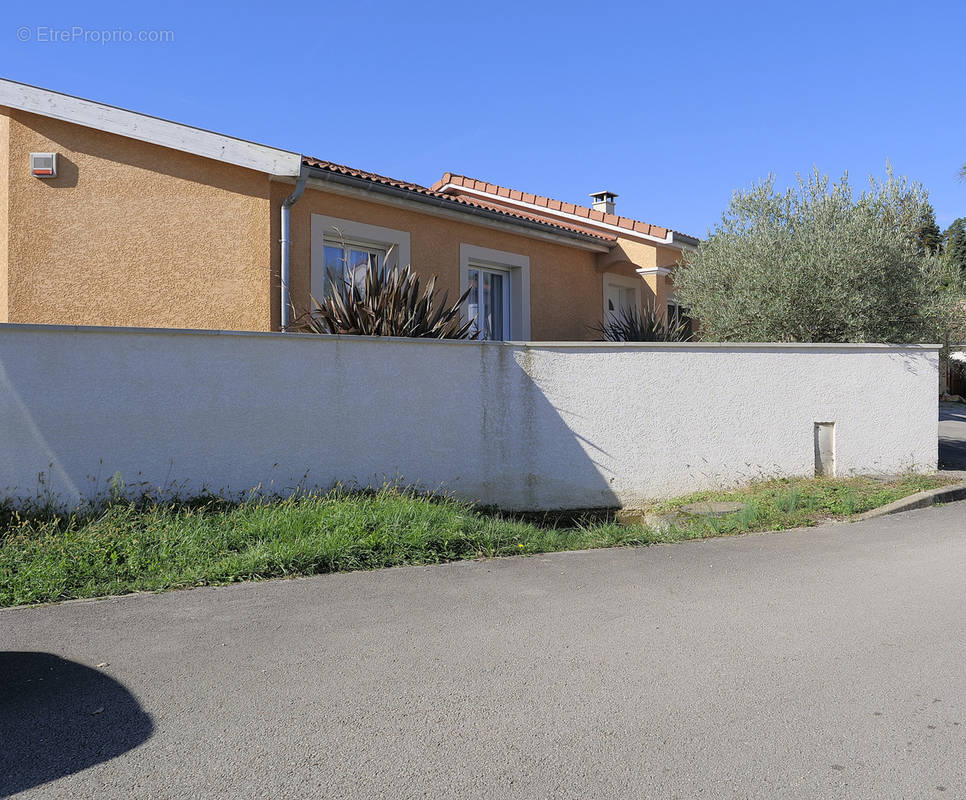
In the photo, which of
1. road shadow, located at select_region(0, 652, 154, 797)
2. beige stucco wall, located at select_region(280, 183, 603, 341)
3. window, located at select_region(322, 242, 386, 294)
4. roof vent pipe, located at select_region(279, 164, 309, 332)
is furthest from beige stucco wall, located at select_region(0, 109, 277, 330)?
road shadow, located at select_region(0, 652, 154, 797)

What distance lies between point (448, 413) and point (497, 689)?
4.91 m

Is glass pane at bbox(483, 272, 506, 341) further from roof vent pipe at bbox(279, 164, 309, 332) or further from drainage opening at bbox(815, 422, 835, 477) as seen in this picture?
drainage opening at bbox(815, 422, 835, 477)

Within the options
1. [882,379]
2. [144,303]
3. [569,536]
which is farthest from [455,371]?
[882,379]

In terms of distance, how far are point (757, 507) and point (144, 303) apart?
703 centimetres

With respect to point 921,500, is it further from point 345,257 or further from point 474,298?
point 345,257

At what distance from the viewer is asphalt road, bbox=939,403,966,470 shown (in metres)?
11.6

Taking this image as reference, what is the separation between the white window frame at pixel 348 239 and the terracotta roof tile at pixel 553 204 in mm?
4662

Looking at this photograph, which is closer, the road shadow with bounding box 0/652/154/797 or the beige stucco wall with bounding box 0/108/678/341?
the road shadow with bounding box 0/652/154/797

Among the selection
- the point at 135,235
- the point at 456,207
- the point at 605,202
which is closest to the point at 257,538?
the point at 135,235

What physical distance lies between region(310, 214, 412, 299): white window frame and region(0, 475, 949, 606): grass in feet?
11.7

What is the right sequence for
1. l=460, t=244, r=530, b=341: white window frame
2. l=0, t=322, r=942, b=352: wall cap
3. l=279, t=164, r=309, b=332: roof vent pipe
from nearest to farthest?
l=0, t=322, r=942, b=352: wall cap, l=279, t=164, r=309, b=332: roof vent pipe, l=460, t=244, r=530, b=341: white window frame

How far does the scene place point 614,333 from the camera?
42.2 ft

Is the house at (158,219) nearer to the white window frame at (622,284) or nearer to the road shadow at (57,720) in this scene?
the white window frame at (622,284)

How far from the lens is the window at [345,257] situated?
406 inches
